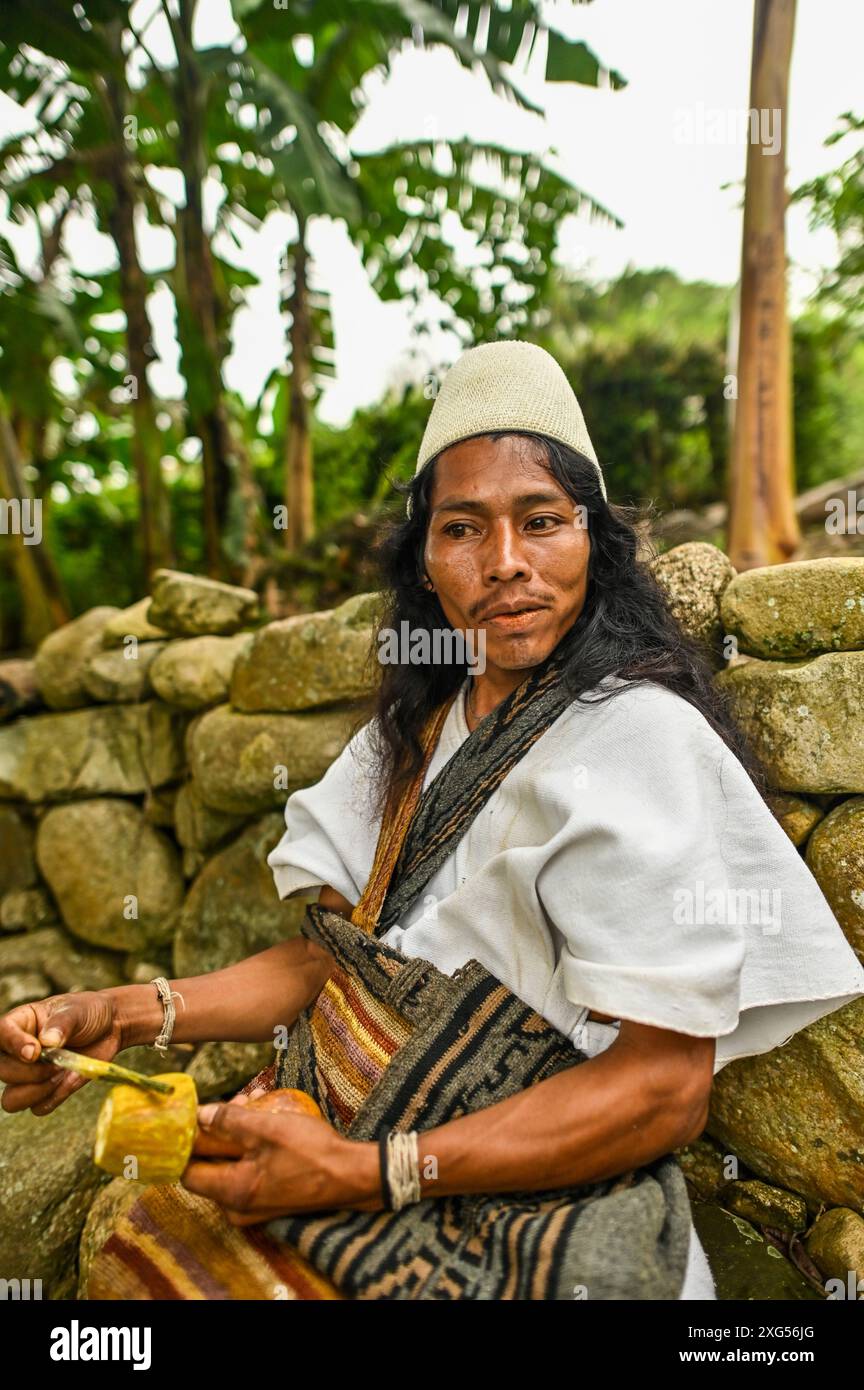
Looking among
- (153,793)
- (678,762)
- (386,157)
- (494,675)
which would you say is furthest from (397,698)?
(386,157)

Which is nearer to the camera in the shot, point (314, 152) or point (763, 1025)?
point (763, 1025)

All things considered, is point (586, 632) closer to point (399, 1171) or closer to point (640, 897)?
point (640, 897)

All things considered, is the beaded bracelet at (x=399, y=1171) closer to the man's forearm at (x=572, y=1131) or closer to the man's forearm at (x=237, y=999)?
the man's forearm at (x=572, y=1131)

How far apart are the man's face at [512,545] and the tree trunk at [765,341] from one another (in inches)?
78.9

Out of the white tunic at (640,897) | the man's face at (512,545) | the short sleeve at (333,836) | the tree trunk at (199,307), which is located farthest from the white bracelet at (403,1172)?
the tree trunk at (199,307)

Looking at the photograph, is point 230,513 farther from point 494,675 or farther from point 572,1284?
point 572,1284

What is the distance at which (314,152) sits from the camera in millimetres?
3488

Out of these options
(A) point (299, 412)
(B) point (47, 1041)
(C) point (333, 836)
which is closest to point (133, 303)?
(A) point (299, 412)

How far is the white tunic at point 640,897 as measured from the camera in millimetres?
1209

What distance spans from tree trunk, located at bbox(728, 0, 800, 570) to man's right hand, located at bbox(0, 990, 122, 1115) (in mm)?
2718

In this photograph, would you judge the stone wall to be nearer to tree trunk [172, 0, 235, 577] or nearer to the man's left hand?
the man's left hand

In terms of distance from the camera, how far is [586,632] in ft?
5.24

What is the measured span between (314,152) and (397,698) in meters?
2.69

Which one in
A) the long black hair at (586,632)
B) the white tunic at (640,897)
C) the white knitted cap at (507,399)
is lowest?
the white tunic at (640,897)
